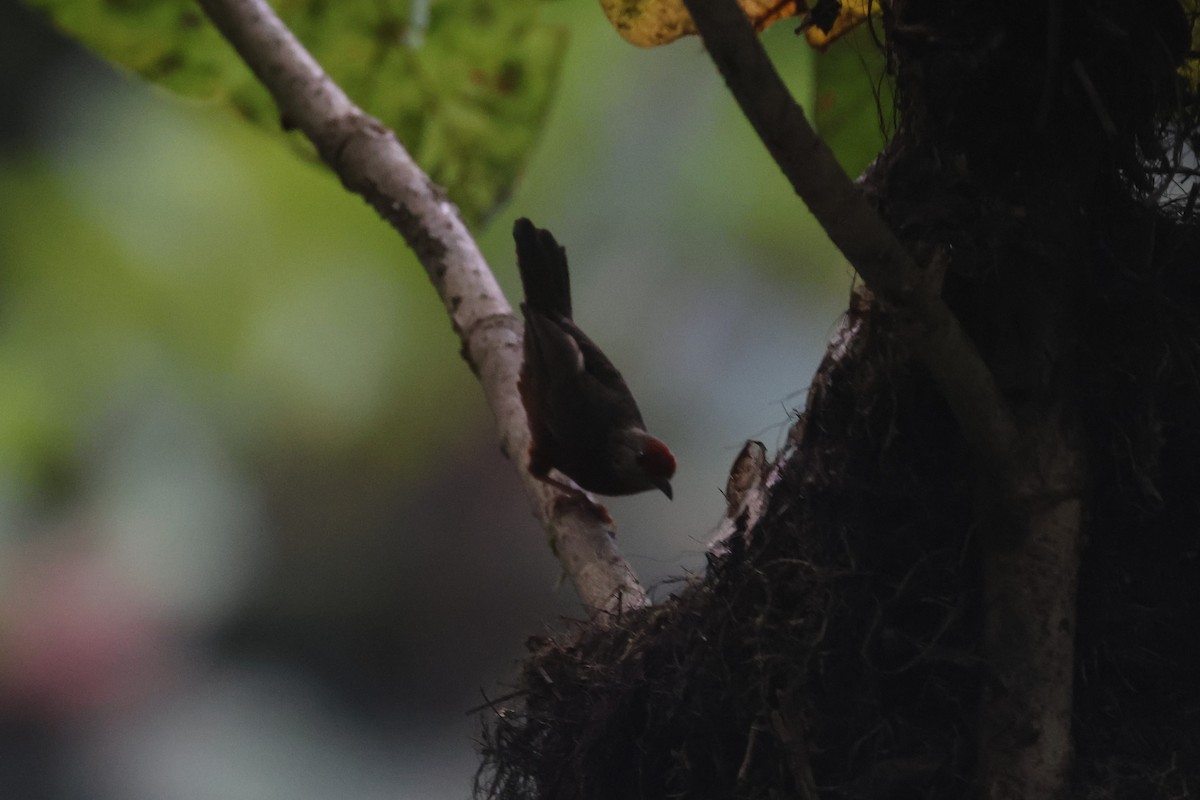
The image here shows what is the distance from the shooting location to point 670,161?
2.75 m

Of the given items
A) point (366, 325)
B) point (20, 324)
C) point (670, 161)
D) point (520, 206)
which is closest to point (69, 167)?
point (20, 324)

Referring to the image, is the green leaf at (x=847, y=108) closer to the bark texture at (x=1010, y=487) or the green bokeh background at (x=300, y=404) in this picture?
the green bokeh background at (x=300, y=404)

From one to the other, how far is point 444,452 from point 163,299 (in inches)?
31.5

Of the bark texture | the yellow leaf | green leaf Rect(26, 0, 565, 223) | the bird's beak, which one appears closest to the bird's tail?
green leaf Rect(26, 0, 565, 223)

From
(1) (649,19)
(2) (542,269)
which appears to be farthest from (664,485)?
(1) (649,19)

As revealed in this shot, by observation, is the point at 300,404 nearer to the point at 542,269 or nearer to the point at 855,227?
the point at 542,269

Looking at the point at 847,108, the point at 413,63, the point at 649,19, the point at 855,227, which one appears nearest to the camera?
the point at 855,227

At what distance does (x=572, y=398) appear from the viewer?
7.96 feet

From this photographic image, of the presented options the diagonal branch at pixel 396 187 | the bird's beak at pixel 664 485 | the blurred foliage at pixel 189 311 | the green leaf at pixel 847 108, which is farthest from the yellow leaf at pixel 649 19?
the blurred foliage at pixel 189 311

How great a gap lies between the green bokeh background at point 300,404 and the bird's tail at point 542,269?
0.80 ft

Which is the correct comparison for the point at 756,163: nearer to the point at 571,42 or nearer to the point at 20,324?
the point at 571,42

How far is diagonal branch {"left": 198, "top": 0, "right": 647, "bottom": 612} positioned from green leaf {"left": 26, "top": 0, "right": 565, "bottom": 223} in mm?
309

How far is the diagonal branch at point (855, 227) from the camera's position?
0.99m

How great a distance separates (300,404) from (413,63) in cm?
89
